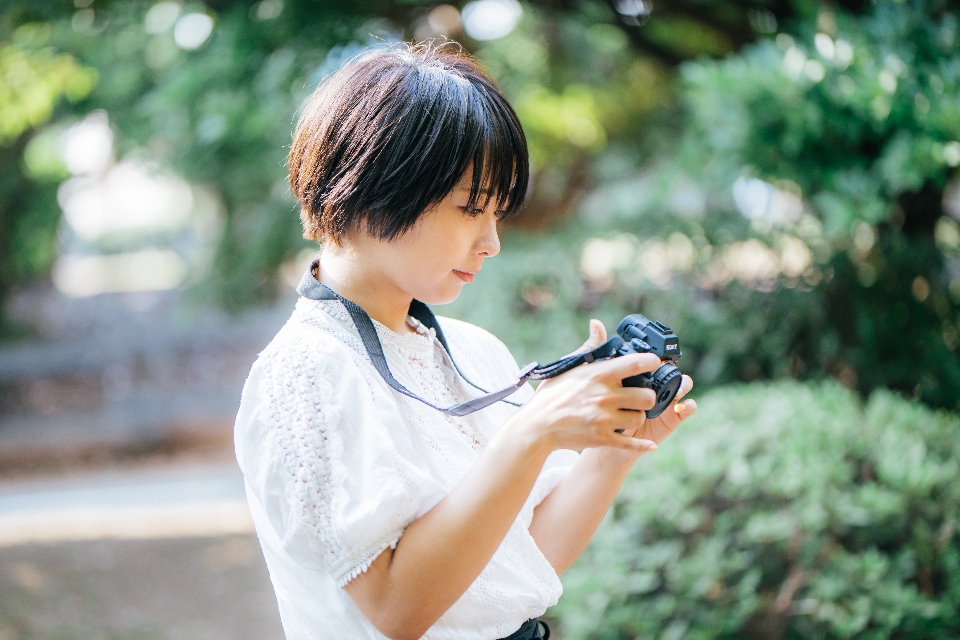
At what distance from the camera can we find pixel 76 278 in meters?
15.5

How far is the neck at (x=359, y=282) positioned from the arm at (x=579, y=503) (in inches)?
19.9

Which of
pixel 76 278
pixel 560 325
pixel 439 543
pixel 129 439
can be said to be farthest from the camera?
pixel 76 278

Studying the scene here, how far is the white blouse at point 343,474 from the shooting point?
44.8 inches

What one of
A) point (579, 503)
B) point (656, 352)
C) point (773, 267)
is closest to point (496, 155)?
point (656, 352)

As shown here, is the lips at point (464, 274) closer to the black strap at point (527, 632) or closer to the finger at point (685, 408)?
the finger at point (685, 408)

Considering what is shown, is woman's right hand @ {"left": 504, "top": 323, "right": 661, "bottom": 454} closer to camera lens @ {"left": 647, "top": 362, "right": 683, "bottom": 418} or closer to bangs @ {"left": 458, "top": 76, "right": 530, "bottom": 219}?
camera lens @ {"left": 647, "top": 362, "right": 683, "bottom": 418}

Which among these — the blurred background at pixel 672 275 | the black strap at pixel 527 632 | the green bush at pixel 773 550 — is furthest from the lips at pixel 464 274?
the green bush at pixel 773 550

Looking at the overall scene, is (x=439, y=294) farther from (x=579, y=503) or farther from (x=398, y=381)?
(x=579, y=503)

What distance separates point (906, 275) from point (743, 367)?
1.09 m

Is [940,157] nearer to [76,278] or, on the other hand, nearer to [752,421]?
[752,421]

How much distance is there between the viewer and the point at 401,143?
4.06ft

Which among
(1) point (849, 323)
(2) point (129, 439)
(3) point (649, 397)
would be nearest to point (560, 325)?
(1) point (849, 323)

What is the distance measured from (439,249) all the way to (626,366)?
0.37 metres

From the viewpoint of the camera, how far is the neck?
1.37 m
